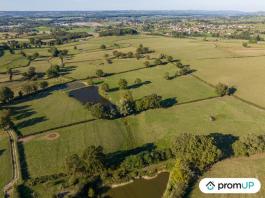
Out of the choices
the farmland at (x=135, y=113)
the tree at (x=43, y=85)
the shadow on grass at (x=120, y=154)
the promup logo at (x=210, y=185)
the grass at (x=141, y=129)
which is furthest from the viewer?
the tree at (x=43, y=85)

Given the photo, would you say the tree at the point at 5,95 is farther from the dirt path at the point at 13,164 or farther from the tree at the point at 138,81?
the tree at the point at 138,81

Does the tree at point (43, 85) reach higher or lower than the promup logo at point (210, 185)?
lower

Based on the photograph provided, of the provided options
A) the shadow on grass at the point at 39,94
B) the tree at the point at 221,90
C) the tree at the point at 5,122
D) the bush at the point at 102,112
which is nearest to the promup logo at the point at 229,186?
the bush at the point at 102,112

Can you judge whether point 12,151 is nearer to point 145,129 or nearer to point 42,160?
point 42,160

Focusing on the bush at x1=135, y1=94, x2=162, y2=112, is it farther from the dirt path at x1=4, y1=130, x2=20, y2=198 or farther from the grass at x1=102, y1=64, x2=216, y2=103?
the dirt path at x1=4, y1=130, x2=20, y2=198

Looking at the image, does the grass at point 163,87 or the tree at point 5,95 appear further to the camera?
the grass at point 163,87

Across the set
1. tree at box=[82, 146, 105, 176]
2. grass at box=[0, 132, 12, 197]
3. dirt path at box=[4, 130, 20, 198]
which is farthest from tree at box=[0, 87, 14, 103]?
tree at box=[82, 146, 105, 176]

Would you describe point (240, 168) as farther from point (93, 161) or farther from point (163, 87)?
point (163, 87)
